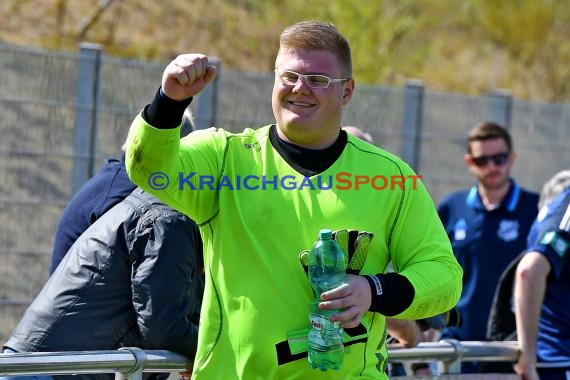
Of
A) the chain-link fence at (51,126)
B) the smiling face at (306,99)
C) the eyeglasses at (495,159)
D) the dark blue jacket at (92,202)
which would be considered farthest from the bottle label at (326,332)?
the chain-link fence at (51,126)

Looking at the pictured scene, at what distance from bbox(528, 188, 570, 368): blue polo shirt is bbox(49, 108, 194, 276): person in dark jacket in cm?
171

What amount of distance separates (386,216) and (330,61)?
0.52m

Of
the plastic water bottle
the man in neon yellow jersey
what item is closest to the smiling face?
the man in neon yellow jersey

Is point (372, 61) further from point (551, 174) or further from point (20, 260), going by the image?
point (20, 260)

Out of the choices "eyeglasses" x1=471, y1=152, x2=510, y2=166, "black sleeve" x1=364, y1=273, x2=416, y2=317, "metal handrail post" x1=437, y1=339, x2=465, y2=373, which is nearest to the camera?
"black sleeve" x1=364, y1=273, x2=416, y2=317

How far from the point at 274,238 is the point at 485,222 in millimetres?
4216

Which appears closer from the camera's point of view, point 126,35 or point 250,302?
point 250,302

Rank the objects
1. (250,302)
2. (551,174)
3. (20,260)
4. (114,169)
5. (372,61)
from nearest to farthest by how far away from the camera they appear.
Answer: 1. (250,302)
2. (114,169)
3. (20,260)
4. (551,174)
5. (372,61)

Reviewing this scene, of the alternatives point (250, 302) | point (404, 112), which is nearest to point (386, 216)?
point (250, 302)

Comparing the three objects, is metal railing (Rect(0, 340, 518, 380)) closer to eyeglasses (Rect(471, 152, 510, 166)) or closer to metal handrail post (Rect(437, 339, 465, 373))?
metal handrail post (Rect(437, 339, 465, 373))

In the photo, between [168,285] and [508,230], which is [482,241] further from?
[168,285]

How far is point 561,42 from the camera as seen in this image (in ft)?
65.0

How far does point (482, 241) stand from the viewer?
748 cm

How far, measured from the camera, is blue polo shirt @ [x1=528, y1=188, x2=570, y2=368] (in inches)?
204
